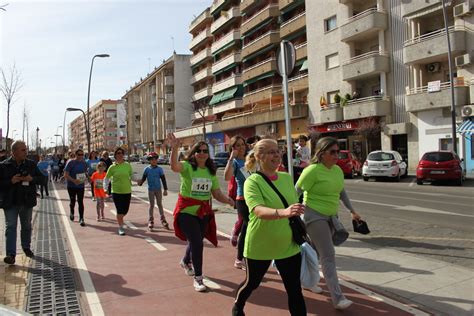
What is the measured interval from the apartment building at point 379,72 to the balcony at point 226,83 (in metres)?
17.2

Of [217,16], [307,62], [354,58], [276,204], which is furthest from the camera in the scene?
[217,16]

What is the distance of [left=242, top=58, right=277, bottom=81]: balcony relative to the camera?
44406mm

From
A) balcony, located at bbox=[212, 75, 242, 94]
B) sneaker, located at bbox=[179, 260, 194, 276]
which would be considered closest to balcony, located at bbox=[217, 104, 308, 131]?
balcony, located at bbox=[212, 75, 242, 94]

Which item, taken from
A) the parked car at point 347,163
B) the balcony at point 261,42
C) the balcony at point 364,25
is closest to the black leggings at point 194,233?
the parked car at point 347,163

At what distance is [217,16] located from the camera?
6072cm

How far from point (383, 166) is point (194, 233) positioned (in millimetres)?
18540

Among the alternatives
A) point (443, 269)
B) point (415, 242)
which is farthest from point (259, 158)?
point (415, 242)

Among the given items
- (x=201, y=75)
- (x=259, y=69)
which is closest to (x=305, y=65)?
(x=259, y=69)

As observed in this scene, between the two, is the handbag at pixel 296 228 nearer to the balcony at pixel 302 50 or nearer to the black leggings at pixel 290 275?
the black leggings at pixel 290 275

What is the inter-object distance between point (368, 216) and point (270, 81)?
36488mm

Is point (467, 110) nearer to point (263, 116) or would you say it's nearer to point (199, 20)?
point (263, 116)

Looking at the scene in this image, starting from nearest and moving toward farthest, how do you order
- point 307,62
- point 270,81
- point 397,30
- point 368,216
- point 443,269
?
point 443,269, point 368,216, point 397,30, point 307,62, point 270,81

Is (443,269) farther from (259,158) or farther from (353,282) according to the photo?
(259,158)

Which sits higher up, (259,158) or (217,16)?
(217,16)
